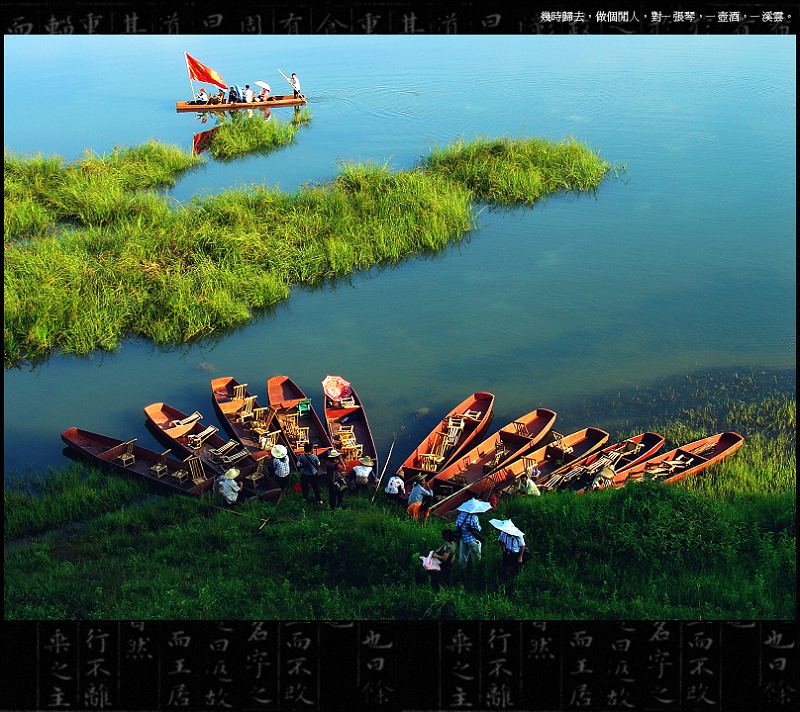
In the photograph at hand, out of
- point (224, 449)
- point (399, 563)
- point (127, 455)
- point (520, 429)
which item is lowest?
point (399, 563)

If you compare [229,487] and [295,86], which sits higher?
[295,86]

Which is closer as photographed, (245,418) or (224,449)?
(224,449)

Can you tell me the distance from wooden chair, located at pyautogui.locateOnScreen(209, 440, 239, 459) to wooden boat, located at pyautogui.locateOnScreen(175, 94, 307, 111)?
2501cm

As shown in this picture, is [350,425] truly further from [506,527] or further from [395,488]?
[506,527]

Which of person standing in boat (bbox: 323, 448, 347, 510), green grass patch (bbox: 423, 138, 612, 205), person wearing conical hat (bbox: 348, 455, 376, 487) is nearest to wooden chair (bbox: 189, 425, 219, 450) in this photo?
person standing in boat (bbox: 323, 448, 347, 510)

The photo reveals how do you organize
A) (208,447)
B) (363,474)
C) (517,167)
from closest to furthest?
(363,474) → (208,447) → (517,167)

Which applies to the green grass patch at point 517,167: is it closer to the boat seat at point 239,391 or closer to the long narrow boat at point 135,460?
the boat seat at point 239,391

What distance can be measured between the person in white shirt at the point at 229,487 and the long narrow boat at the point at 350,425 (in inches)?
94.8

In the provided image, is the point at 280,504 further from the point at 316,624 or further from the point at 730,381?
the point at 730,381

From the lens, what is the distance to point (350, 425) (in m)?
19.6

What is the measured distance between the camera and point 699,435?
19.5 metres

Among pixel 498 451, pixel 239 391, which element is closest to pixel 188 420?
pixel 239 391

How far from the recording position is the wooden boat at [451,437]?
701 inches

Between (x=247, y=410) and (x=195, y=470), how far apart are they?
2399 mm
